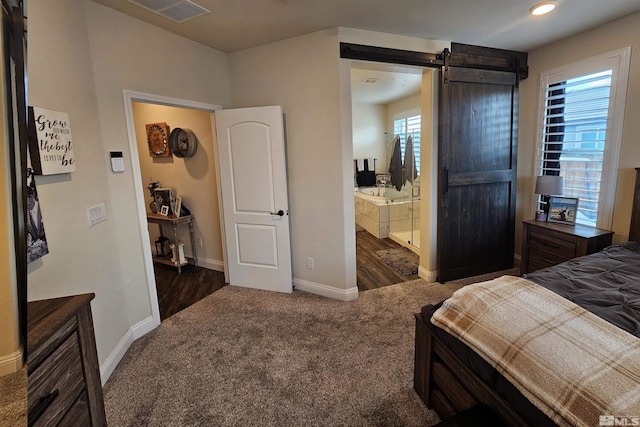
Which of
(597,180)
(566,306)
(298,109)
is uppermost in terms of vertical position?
(298,109)

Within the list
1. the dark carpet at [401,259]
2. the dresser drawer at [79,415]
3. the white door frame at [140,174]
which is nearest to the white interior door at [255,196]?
the white door frame at [140,174]

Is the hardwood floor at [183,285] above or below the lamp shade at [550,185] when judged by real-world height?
below

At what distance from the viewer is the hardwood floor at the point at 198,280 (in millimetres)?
3107

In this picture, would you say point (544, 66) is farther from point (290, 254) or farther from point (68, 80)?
point (68, 80)

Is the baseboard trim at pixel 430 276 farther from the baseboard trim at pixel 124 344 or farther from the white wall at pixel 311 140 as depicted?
the baseboard trim at pixel 124 344

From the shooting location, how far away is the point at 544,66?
10.3ft

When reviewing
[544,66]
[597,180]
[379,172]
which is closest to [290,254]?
[597,180]

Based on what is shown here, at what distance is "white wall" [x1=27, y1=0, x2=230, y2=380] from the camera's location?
1592 millimetres

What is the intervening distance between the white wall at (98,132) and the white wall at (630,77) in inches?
139

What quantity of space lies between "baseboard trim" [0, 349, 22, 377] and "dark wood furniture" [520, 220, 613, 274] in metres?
3.45

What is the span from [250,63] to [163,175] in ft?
6.55

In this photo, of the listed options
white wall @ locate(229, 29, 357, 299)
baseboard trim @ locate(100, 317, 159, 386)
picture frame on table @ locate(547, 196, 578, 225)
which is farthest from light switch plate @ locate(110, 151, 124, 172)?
picture frame on table @ locate(547, 196, 578, 225)

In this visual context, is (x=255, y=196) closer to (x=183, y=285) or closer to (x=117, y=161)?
(x=117, y=161)

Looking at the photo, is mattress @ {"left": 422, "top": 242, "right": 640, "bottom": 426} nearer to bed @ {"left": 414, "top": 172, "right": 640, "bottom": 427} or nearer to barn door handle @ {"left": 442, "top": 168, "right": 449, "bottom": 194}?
bed @ {"left": 414, "top": 172, "right": 640, "bottom": 427}
